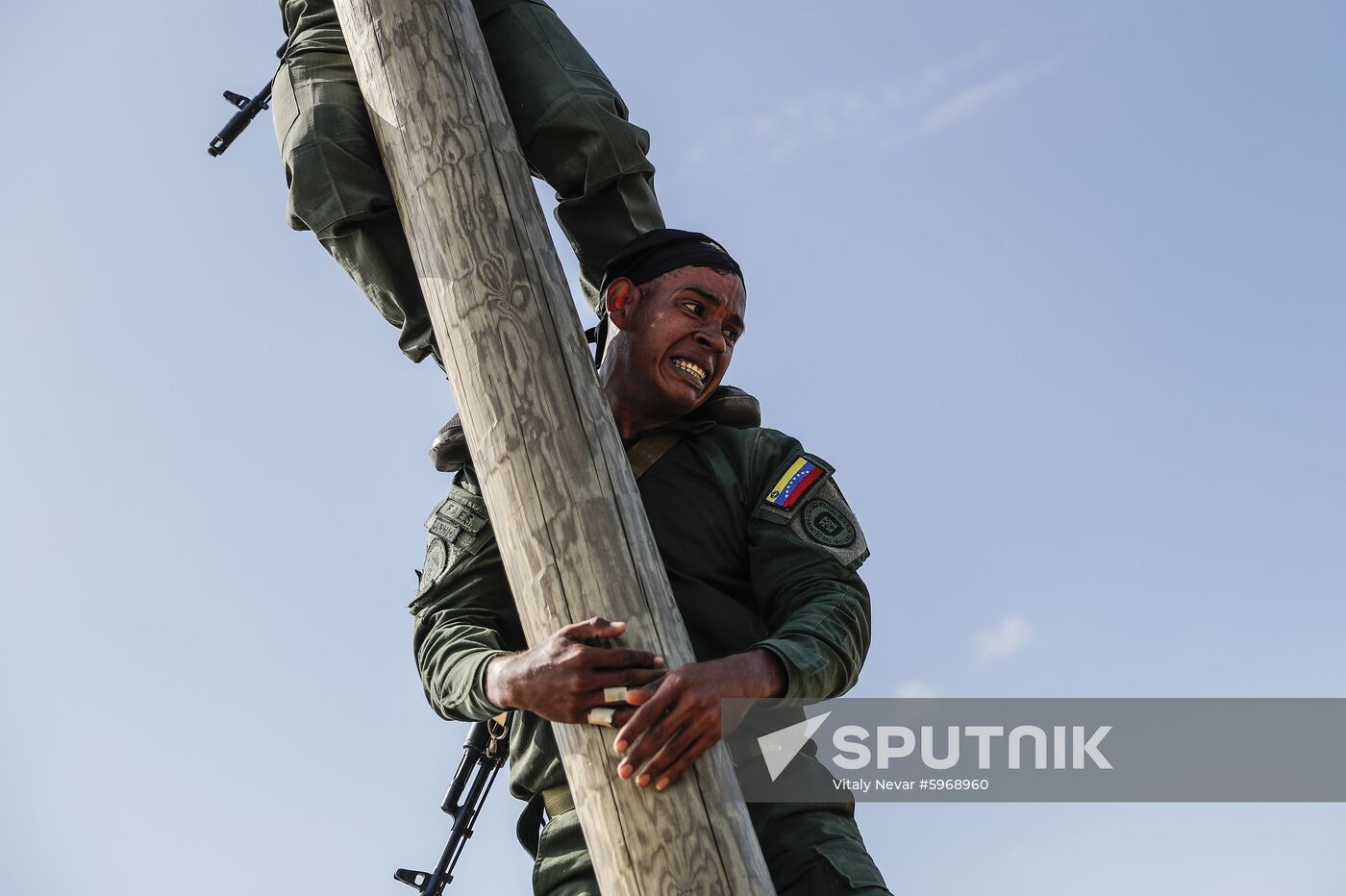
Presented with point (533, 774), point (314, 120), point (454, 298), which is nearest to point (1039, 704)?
point (533, 774)

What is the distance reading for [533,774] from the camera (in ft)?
12.0

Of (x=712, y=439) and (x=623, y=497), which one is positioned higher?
(x=712, y=439)

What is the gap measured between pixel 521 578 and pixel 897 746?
112 cm

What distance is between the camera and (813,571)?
368 cm

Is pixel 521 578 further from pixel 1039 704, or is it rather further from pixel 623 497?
pixel 1039 704

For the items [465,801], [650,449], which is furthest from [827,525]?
[465,801]

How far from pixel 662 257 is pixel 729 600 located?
94cm

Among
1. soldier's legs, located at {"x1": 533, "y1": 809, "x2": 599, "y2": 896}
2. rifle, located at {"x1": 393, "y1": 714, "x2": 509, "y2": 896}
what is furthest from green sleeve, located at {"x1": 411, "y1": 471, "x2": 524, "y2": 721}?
rifle, located at {"x1": 393, "y1": 714, "x2": 509, "y2": 896}

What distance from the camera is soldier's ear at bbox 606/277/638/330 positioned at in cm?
416

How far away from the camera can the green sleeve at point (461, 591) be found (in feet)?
12.2

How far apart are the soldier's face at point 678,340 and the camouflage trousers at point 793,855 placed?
1060 millimetres

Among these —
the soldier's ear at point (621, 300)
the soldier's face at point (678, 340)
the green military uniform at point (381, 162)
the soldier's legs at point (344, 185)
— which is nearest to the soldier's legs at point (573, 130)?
the green military uniform at point (381, 162)

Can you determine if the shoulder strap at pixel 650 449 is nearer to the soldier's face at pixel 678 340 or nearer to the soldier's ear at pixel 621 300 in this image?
the soldier's face at pixel 678 340

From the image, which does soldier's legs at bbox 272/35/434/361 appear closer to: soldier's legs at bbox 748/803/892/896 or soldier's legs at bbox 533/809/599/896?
soldier's legs at bbox 533/809/599/896
